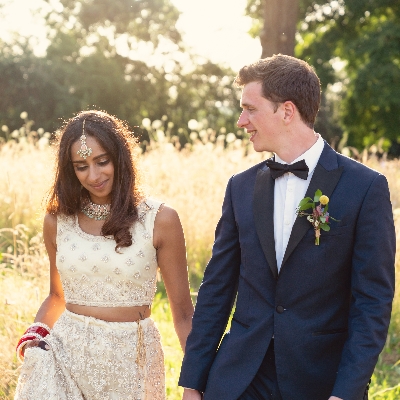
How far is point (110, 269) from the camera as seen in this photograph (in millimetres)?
3379

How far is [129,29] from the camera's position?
33.9 meters

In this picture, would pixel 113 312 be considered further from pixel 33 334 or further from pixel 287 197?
pixel 287 197

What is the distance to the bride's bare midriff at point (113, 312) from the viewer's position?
339 centimetres

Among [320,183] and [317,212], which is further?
[320,183]

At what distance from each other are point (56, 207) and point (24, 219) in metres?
5.00

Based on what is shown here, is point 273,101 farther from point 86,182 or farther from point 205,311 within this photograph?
point 86,182

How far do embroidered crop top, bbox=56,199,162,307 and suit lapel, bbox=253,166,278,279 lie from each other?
86cm

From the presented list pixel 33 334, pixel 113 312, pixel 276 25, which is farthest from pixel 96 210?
pixel 276 25

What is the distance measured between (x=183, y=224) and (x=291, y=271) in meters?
5.28

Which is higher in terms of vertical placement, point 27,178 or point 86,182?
point 27,178

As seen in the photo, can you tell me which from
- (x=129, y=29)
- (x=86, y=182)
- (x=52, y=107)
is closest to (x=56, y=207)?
(x=86, y=182)

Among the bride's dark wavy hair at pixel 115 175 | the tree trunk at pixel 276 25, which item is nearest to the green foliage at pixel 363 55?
the tree trunk at pixel 276 25

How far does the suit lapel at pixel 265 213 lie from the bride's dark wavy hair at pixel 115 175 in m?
0.89

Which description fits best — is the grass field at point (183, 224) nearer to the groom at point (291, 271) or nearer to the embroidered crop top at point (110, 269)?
the embroidered crop top at point (110, 269)
